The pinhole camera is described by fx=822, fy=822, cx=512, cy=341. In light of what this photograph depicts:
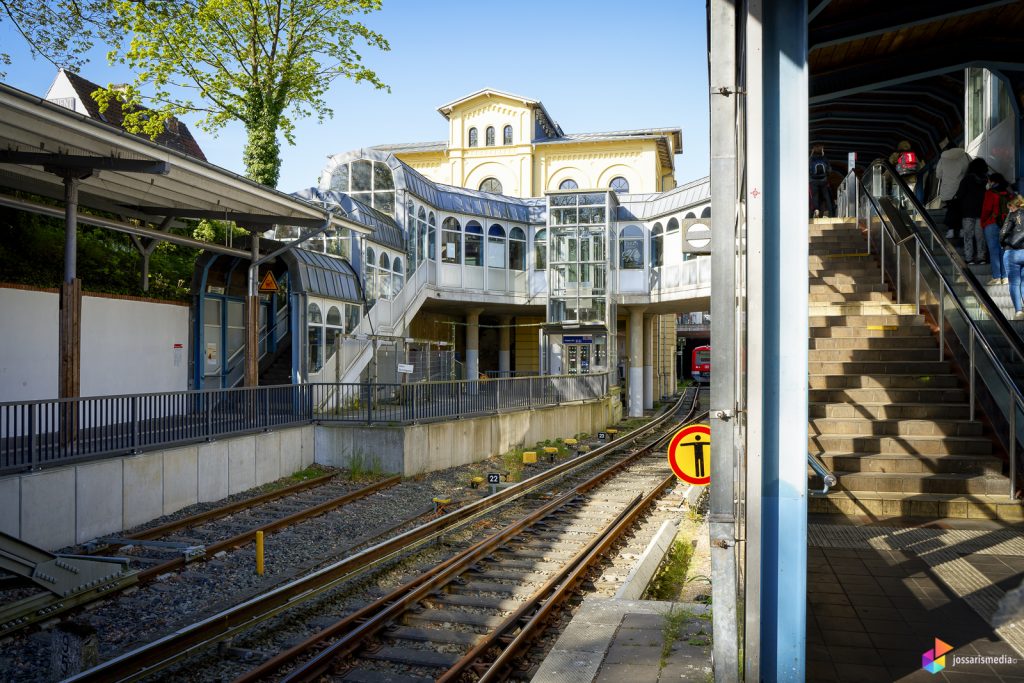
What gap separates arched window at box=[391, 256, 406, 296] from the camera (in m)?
27.4

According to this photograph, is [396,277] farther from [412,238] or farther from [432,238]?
[432,238]

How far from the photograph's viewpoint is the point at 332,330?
22.3 meters

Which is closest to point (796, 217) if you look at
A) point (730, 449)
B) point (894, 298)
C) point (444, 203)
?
point (730, 449)

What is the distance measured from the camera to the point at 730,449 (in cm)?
500

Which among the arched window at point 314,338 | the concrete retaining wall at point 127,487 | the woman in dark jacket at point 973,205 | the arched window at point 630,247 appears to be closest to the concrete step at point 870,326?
Answer: the woman in dark jacket at point 973,205

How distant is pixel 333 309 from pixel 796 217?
61.5 feet

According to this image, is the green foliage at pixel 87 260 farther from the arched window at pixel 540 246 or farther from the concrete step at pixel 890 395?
the arched window at pixel 540 246

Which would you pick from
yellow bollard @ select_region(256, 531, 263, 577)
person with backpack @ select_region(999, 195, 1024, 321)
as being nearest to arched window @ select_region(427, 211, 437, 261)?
yellow bollard @ select_region(256, 531, 263, 577)

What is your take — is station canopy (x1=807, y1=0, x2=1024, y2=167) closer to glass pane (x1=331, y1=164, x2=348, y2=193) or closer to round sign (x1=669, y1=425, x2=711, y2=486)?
round sign (x1=669, y1=425, x2=711, y2=486)

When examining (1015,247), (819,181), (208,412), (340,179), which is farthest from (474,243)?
(1015,247)

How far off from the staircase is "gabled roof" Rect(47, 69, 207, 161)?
23208mm

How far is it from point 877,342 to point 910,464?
3.12 m

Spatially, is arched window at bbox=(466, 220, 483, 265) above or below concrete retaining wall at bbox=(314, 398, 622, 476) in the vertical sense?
above

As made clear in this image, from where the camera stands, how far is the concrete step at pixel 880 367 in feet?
38.1
